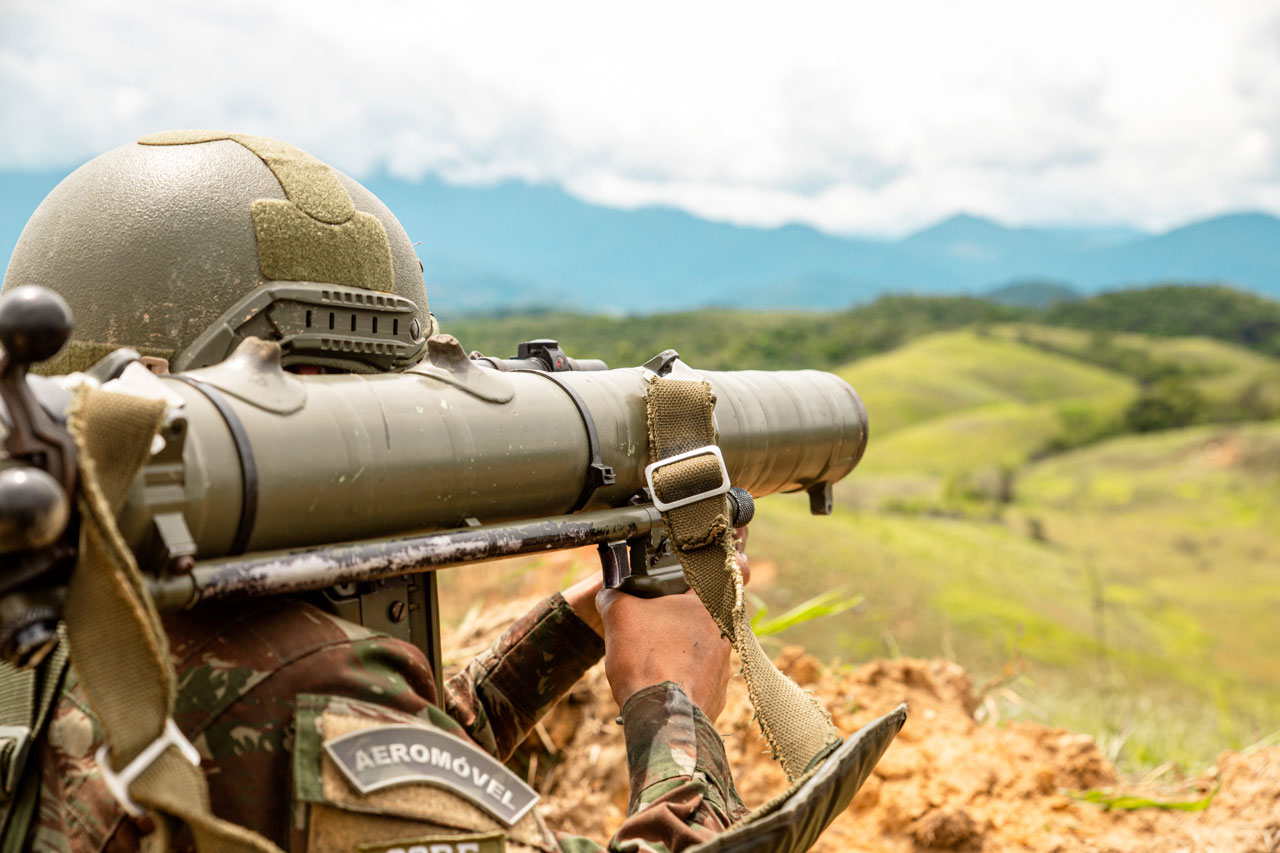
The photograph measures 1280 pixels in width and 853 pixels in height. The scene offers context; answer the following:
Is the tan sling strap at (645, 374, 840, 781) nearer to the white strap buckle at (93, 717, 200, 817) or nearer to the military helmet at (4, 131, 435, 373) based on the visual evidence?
the military helmet at (4, 131, 435, 373)

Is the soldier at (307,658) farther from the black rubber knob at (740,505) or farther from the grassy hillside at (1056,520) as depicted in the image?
the grassy hillside at (1056,520)

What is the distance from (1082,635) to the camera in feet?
22.9

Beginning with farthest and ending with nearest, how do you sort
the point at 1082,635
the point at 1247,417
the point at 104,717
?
the point at 1247,417 → the point at 1082,635 → the point at 104,717

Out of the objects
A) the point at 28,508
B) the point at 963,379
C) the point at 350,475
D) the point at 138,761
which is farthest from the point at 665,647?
the point at 963,379

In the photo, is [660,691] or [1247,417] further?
[1247,417]

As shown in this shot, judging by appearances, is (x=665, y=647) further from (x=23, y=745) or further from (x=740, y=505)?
(x=23, y=745)

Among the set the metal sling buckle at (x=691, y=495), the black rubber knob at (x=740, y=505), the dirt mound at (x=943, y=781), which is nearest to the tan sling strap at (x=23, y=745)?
the metal sling buckle at (x=691, y=495)

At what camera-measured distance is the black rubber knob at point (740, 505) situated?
7.68ft

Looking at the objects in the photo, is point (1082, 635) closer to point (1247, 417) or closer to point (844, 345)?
point (1247, 417)

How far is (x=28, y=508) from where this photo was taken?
1.27 metres

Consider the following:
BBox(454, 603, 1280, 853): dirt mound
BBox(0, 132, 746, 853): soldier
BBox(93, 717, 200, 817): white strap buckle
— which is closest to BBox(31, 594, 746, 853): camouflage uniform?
BBox(0, 132, 746, 853): soldier

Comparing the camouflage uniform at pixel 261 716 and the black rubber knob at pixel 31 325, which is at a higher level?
the black rubber knob at pixel 31 325

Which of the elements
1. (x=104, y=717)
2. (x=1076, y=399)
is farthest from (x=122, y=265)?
(x=1076, y=399)

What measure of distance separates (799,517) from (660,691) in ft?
17.1
